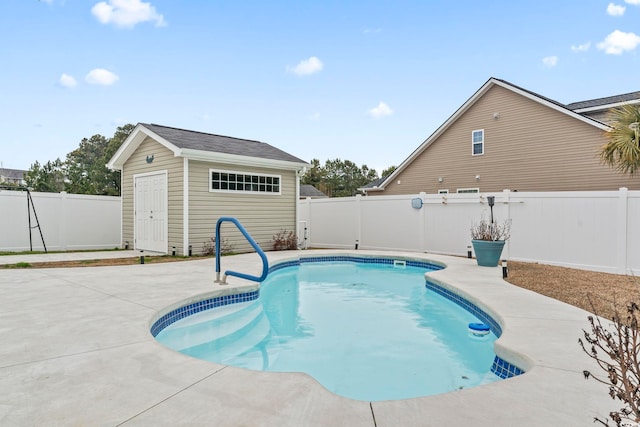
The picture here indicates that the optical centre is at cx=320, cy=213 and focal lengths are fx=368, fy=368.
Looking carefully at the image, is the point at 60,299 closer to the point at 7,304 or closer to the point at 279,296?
the point at 7,304

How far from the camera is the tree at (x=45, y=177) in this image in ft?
99.5

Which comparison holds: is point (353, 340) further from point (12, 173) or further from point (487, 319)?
point (12, 173)

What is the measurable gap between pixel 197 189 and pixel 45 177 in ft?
95.9

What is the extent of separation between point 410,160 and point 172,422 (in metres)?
15.3

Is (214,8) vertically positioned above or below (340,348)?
above

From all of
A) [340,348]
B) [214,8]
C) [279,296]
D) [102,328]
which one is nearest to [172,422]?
[102,328]

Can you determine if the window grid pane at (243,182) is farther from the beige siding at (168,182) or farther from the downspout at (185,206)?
the beige siding at (168,182)

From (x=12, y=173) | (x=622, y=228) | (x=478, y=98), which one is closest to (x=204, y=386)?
(x=622, y=228)

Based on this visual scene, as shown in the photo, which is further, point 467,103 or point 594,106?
point 467,103

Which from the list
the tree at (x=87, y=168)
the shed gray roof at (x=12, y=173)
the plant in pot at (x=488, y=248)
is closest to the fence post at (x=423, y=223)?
the plant in pot at (x=488, y=248)

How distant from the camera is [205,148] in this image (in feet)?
32.2

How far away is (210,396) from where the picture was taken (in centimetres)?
215

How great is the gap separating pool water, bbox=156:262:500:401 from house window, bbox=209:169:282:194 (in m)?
4.50

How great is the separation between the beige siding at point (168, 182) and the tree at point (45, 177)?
25.2 metres
